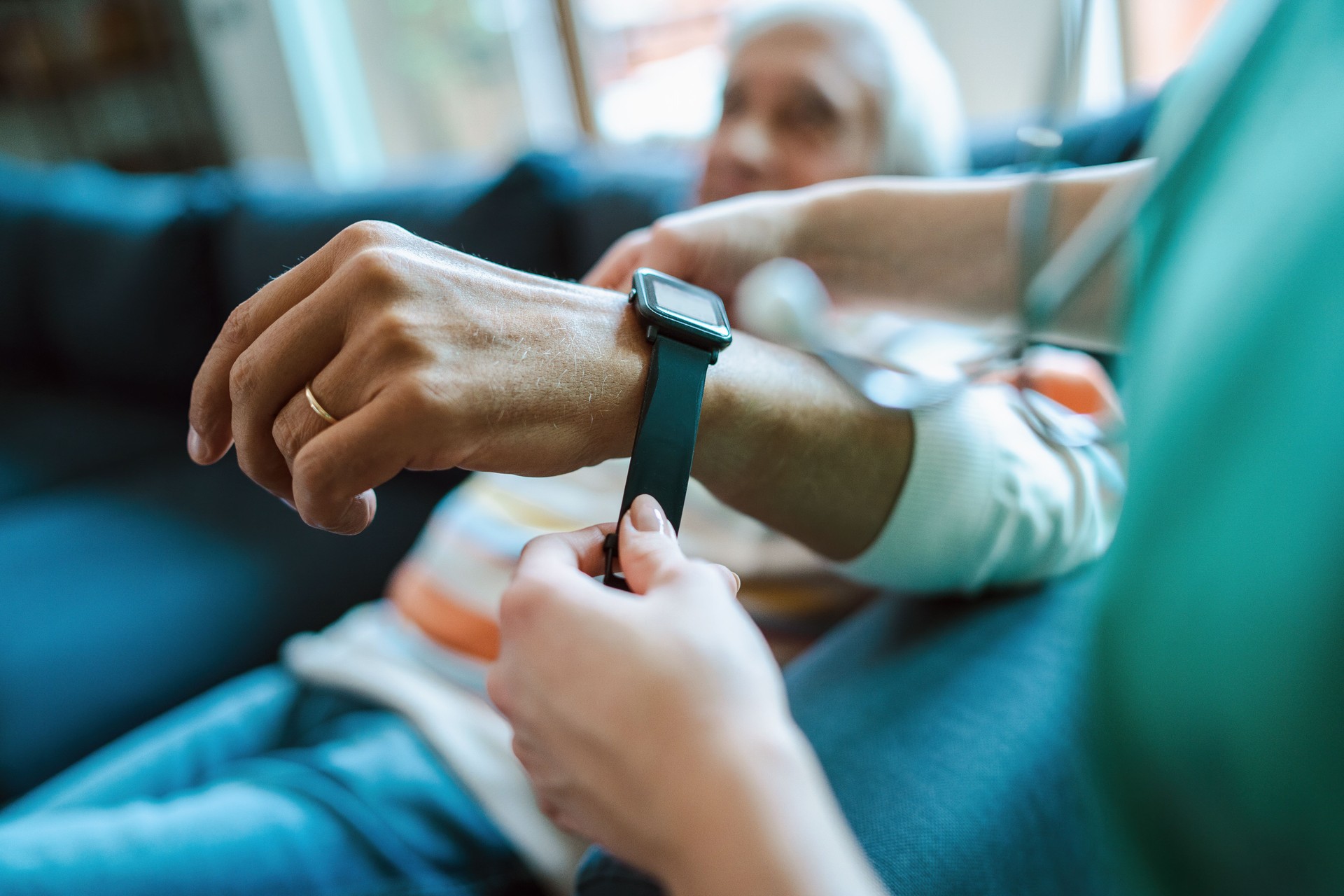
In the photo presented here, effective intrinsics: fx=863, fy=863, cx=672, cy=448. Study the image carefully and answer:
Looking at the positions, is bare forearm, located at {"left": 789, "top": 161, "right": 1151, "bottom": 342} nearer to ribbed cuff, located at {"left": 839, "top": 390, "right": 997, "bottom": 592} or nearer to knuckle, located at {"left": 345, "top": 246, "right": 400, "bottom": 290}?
ribbed cuff, located at {"left": 839, "top": 390, "right": 997, "bottom": 592}

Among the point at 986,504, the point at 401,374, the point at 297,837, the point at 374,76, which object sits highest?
the point at 374,76

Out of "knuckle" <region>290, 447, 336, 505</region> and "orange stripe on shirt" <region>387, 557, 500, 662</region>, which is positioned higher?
"knuckle" <region>290, 447, 336, 505</region>

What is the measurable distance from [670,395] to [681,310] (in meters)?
0.05

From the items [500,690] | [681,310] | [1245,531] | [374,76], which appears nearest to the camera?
[1245,531]

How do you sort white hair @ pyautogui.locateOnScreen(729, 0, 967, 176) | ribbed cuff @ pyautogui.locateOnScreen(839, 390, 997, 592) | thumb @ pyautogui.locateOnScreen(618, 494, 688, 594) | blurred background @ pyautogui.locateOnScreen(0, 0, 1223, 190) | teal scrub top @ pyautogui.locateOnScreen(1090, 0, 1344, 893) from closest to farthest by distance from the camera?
1. teal scrub top @ pyautogui.locateOnScreen(1090, 0, 1344, 893)
2. thumb @ pyautogui.locateOnScreen(618, 494, 688, 594)
3. ribbed cuff @ pyautogui.locateOnScreen(839, 390, 997, 592)
4. white hair @ pyautogui.locateOnScreen(729, 0, 967, 176)
5. blurred background @ pyautogui.locateOnScreen(0, 0, 1223, 190)

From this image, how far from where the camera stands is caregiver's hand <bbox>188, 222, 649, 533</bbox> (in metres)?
0.37

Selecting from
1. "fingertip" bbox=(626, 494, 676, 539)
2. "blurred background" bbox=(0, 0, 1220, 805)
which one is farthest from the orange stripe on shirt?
"fingertip" bbox=(626, 494, 676, 539)

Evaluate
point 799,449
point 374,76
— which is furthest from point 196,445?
point 374,76

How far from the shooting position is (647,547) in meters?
0.36

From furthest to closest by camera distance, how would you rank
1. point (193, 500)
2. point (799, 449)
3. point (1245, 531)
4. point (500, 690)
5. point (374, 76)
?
point (374, 76) → point (193, 500) → point (799, 449) → point (500, 690) → point (1245, 531)

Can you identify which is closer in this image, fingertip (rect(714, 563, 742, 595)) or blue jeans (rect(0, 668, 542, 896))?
fingertip (rect(714, 563, 742, 595))

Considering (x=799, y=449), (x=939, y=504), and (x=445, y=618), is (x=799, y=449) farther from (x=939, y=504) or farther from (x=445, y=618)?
(x=445, y=618)

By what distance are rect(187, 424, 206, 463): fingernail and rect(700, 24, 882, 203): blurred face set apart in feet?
2.06

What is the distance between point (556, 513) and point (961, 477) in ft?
1.53
